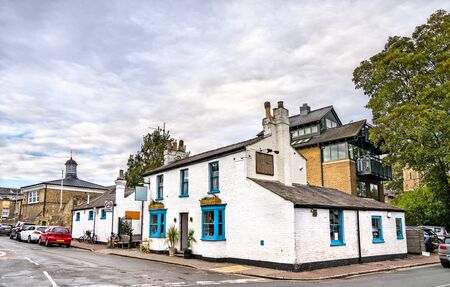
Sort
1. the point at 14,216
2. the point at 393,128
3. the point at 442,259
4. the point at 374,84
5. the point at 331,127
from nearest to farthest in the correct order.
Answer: the point at 442,259 < the point at 393,128 < the point at 374,84 < the point at 331,127 < the point at 14,216

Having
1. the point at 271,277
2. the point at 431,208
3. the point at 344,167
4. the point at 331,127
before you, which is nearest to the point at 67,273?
the point at 271,277

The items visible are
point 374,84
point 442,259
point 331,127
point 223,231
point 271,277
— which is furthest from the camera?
point 331,127

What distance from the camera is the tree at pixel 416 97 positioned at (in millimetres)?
25234

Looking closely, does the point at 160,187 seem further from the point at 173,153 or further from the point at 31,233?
the point at 31,233

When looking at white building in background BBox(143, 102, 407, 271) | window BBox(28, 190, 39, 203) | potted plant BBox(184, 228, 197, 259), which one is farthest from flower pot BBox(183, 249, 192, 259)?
window BBox(28, 190, 39, 203)

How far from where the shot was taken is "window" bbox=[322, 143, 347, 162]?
34469mm

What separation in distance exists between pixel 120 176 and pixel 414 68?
80.6 ft

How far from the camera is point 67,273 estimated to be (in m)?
13.9

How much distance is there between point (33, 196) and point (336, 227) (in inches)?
1911

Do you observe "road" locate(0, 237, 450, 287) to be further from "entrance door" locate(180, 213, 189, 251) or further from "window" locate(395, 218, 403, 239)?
"window" locate(395, 218, 403, 239)

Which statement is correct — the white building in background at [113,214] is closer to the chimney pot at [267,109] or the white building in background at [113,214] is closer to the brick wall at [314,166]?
the chimney pot at [267,109]

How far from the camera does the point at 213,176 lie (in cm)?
2162

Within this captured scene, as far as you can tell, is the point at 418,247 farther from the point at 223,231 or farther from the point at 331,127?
the point at 331,127

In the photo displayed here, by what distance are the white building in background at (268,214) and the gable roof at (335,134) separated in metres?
11.2
